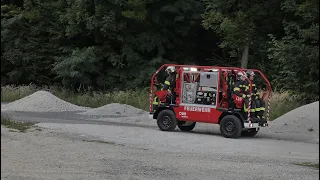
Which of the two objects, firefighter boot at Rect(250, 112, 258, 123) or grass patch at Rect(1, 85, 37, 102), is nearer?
grass patch at Rect(1, 85, 37, 102)

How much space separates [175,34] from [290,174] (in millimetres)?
24991

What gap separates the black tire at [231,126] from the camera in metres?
13.2

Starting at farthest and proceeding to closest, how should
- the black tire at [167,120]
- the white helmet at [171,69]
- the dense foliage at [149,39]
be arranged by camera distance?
the dense foliage at [149,39] < the black tire at [167,120] < the white helmet at [171,69]

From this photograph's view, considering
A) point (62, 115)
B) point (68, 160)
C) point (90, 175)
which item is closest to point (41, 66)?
point (90, 175)

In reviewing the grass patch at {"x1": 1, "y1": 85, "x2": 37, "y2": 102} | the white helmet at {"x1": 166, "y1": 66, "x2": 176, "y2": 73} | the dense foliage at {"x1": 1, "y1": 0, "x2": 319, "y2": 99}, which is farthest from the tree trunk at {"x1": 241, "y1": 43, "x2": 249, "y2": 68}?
the grass patch at {"x1": 1, "y1": 85, "x2": 37, "y2": 102}

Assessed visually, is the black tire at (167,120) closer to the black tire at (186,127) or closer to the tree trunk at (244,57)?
the black tire at (186,127)

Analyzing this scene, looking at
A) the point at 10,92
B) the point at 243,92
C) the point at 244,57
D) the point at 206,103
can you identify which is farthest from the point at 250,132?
the point at 244,57

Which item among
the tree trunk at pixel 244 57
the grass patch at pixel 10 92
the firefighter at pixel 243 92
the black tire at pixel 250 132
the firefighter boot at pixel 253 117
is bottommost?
the black tire at pixel 250 132

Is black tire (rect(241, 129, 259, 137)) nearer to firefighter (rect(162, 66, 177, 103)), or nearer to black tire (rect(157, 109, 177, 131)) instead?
black tire (rect(157, 109, 177, 131))

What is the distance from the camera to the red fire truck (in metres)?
13.3

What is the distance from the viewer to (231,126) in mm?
13289

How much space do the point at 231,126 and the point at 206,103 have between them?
3.61 feet

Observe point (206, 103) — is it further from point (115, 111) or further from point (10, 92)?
point (10, 92)

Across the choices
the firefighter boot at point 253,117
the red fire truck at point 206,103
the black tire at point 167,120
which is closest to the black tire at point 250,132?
the red fire truck at point 206,103
